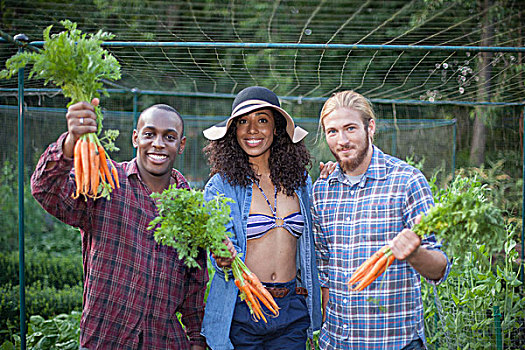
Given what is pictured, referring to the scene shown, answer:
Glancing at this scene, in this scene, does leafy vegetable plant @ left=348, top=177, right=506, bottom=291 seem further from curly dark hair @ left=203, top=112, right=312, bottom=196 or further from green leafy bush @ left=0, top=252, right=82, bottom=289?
green leafy bush @ left=0, top=252, right=82, bottom=289

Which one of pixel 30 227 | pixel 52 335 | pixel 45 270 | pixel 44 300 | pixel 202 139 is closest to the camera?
pixel 52 335

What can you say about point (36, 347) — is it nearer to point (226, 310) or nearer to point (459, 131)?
point (226, 310)

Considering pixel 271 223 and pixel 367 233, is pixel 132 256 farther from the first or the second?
pixel 367 233

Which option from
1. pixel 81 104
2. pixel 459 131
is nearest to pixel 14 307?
pixel 81 104

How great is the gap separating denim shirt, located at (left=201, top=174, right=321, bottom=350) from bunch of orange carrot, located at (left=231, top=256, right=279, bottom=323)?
9 centimetres

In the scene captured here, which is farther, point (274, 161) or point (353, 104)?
point (274, 161)

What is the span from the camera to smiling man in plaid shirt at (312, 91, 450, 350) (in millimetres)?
2299

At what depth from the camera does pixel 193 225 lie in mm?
2318

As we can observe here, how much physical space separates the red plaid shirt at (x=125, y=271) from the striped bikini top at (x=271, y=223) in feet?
1.42

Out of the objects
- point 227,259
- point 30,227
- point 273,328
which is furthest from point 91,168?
point 30,227

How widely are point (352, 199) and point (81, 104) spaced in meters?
1.38

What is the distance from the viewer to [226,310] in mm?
2494

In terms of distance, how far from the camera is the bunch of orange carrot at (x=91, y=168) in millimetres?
2128

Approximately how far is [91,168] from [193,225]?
543 millimetres
